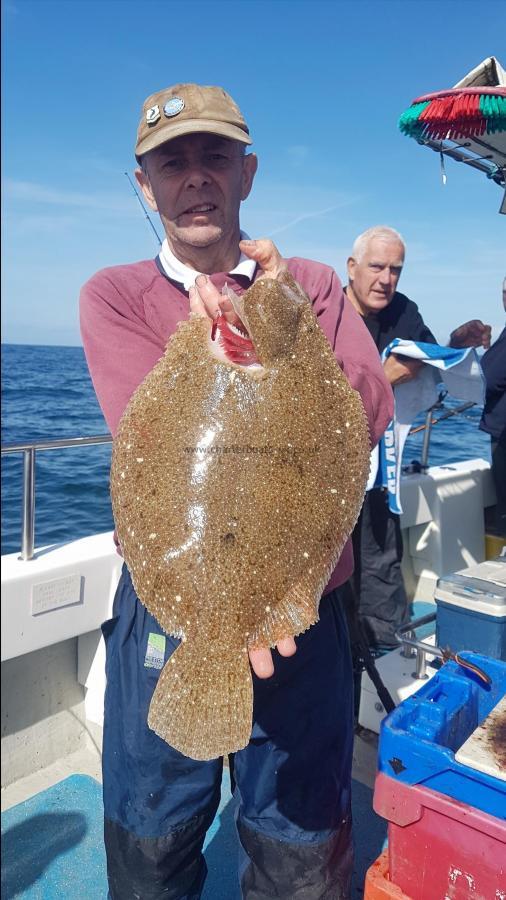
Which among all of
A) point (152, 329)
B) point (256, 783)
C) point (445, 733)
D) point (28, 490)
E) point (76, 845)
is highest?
point (152, 329)

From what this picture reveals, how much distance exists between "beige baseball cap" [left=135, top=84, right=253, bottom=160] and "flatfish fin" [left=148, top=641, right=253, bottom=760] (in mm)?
1518

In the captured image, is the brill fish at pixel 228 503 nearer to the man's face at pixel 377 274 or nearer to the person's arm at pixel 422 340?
the person's arm at pixel 422 340

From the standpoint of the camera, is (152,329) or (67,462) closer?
(152,329)

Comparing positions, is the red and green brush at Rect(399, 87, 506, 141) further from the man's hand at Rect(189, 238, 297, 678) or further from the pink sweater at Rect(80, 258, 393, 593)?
the man's hand at Rect(189, 238, 297, 678)

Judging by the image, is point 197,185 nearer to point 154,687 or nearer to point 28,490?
point 154,687

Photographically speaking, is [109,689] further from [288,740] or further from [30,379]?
[30,379]

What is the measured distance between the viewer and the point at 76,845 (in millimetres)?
3152

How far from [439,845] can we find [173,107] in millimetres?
2468

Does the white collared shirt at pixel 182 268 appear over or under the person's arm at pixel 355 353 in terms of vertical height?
over

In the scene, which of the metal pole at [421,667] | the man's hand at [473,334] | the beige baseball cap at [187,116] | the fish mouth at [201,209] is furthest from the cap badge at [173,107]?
the man's hand at [473,334]

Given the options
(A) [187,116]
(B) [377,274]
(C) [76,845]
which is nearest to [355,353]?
(A) [187,116]

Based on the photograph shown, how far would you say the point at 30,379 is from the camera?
3584 cm

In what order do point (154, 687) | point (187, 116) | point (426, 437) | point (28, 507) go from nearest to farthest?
point (187, 116) < point (154, 687) < point (28, 507) < point (426, 437)

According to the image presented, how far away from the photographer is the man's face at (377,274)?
4.55 metres
